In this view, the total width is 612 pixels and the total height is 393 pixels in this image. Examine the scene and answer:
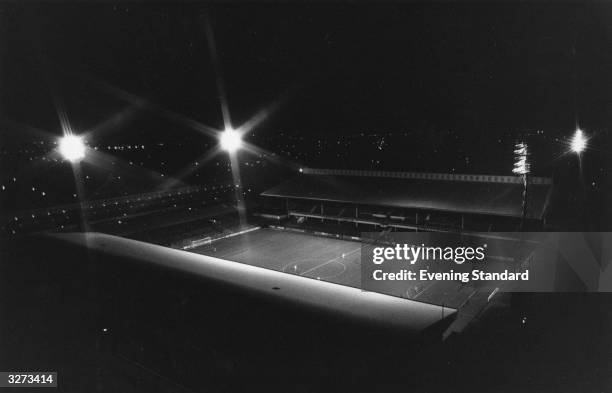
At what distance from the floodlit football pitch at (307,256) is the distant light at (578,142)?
3.62 m

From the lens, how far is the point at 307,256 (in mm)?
11664

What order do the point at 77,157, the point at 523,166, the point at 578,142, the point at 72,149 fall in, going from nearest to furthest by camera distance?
the point at 578,142 → the point at 523,166 → the point at 72,149 → the point at 77,157

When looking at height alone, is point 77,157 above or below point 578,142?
above

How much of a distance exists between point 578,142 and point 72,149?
1051 centimetres

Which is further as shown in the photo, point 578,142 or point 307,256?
point 307,256

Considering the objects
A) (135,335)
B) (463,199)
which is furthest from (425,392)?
(463,199)

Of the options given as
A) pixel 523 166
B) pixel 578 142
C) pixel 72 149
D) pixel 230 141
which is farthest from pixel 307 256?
pixel 578 142

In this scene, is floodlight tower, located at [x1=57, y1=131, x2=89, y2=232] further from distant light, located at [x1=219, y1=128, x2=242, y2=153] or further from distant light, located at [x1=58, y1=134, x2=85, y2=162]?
distant light, located at [x1=219, y1=128, x2=242, y2=153]

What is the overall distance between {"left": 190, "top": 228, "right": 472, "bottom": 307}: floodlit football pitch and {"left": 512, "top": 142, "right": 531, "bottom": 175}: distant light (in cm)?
313

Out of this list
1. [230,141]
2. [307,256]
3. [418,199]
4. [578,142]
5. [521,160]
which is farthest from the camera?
[307,256]

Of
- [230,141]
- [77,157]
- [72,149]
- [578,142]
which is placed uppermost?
[230,141]

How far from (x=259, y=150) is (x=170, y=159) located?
3.07 m

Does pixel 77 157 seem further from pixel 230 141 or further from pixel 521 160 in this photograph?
pixel 521 160

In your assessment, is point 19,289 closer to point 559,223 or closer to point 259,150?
point 259,150
